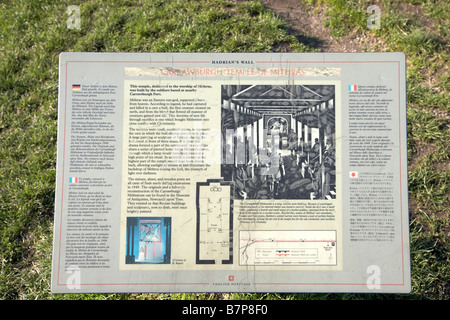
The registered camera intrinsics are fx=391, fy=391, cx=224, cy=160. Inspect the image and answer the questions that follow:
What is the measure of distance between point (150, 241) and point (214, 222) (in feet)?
1.16

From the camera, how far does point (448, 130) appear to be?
318 centimetres

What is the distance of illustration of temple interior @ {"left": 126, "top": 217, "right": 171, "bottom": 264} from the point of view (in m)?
2.08

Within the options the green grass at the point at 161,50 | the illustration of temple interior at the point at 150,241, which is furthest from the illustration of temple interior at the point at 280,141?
the green grass at the point at 161,50

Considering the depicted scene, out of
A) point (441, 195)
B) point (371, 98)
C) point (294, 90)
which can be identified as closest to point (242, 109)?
point (294, 90)

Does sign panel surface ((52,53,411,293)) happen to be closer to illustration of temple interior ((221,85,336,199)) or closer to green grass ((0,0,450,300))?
illustration of temple interior ((221,85,336,199))

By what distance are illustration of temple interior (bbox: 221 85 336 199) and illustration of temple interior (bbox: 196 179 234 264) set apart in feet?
0.24

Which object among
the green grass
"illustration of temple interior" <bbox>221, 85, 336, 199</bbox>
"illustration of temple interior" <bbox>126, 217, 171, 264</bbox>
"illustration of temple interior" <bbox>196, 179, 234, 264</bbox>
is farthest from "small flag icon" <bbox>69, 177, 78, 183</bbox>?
the green grass

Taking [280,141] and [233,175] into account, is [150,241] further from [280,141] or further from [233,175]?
[280,141]

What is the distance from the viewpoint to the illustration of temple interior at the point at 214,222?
207 cm

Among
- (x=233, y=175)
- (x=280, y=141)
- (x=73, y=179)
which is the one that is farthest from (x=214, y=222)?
(x=73, y=179)

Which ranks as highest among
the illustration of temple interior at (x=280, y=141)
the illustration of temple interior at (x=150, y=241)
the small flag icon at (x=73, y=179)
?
the illustration of temple interior at (x=280, y=141)

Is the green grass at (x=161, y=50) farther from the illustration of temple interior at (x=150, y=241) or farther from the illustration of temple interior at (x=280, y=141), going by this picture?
the illustration of temple interior at (x=280, y=141)

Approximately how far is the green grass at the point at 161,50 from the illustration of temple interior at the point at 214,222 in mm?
804

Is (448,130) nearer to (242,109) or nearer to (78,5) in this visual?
(242,109)
